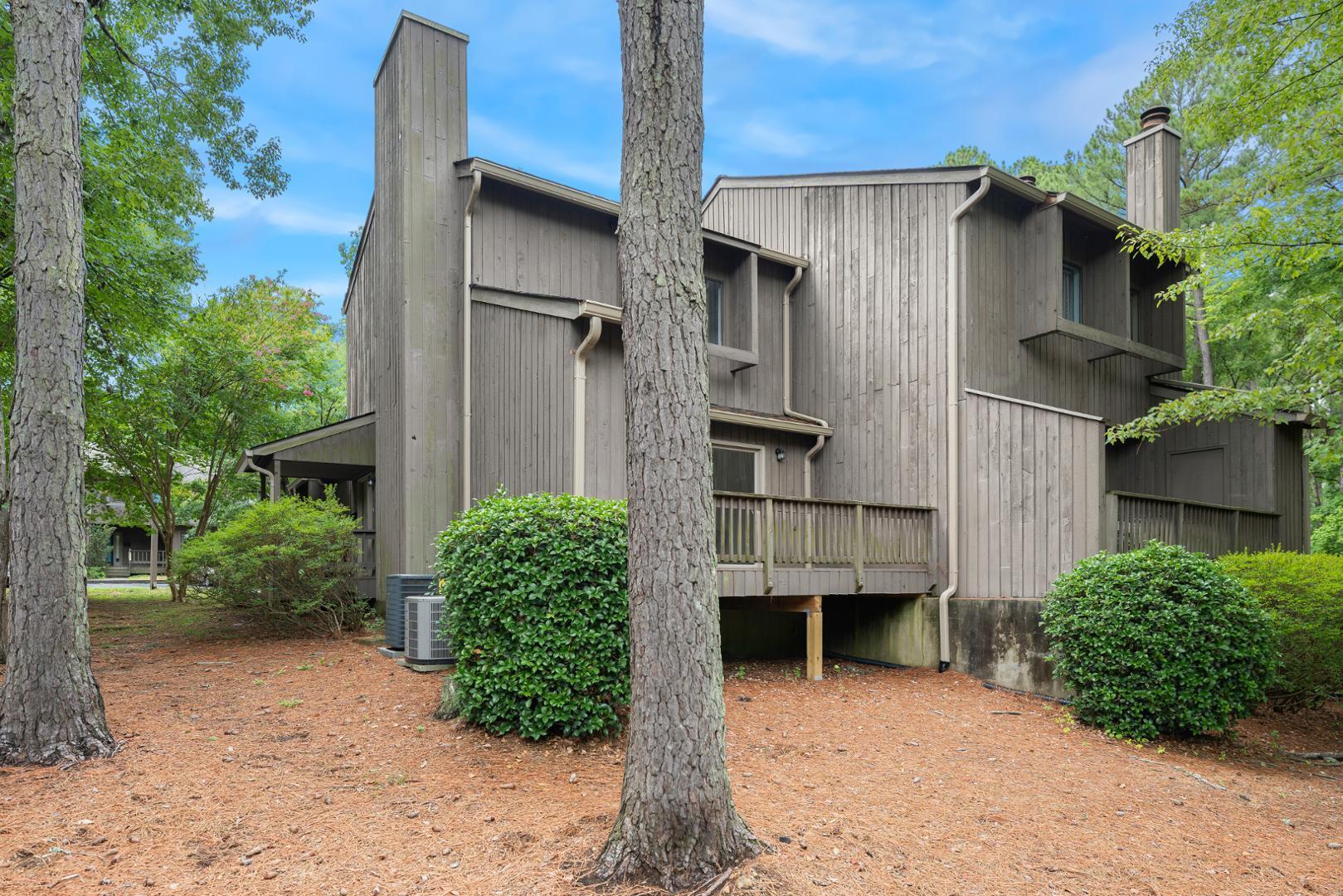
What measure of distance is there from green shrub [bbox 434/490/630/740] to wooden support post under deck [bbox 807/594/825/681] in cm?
370

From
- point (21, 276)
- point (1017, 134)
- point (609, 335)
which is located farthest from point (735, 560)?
point (1017, 134)

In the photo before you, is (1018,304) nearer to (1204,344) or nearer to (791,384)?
(791,384)

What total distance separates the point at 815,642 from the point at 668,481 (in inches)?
236

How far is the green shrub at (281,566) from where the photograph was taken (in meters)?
9.34

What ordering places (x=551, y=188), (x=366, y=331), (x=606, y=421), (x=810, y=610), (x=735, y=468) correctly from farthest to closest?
1. (x=366, y=331)
2. (x=735, y=468)
3. (x=551, y=188)
4. (x=606, y=421)
5. (x=810, y=610)

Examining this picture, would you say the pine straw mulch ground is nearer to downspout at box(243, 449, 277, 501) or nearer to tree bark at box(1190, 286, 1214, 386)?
downspout at box(243, 449, 277, 501)

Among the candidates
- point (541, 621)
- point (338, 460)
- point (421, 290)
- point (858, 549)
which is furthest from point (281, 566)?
point (858, 549)

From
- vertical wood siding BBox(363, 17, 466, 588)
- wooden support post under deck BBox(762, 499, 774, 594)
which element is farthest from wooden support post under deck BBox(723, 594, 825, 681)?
vertical wood siding BBox(363, 17, 466, 588)

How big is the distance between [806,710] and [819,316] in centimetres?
619

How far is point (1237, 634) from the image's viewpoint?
6.49 meters

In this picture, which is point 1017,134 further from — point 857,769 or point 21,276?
point 21,276

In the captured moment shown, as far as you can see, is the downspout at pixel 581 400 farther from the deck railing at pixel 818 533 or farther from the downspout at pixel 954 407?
the downspout at pixel 954 407

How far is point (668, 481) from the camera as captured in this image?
3.64 m

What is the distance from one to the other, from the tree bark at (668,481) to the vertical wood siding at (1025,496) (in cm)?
627
